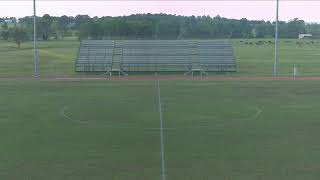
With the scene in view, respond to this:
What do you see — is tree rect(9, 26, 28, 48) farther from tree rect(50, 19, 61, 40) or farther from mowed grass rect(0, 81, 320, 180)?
mowed grass rect(0, 81, 320, 180)

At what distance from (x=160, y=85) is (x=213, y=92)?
185 inches

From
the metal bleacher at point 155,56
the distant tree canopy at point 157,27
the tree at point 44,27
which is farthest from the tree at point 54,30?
the metal bleacher at point 155,56

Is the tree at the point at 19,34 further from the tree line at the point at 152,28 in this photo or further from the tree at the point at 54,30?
the tree at the point at 54,30

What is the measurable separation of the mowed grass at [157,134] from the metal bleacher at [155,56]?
13.5 m

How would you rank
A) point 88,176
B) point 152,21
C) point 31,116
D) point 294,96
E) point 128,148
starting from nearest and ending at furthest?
point 88,176 → point 128,148 → point 31,116 → point 294,96 → point 152,21

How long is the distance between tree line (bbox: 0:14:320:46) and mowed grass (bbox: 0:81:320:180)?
953 inches

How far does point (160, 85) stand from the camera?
32.7 m

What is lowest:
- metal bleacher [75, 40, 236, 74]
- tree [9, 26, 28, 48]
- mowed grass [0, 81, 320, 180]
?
mowed grass [0, 81, 320, 180]

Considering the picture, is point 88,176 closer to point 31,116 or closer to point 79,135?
point 79,135

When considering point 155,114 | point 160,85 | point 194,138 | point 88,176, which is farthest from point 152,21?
point 88,176

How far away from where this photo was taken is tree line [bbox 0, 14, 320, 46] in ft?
218

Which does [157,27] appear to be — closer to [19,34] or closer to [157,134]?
[19,34]

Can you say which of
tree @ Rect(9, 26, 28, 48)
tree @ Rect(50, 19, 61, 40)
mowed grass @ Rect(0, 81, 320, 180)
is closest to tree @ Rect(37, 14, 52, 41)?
tree @ Rect(50, 19, 61, 40)

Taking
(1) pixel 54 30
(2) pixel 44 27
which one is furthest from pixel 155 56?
(2) pixel 44 27
